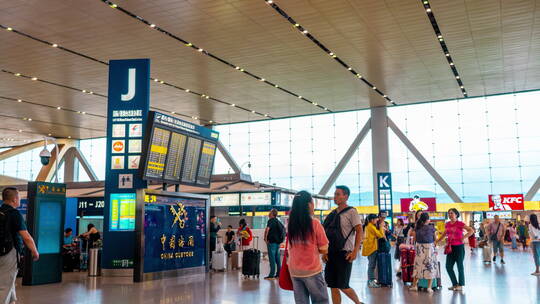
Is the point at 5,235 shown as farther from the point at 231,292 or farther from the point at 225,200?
the point at 225,200

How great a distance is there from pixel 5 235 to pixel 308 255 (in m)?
3.24

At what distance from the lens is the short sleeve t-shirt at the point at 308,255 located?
4875mm

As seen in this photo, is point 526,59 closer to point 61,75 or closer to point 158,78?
point 158,78

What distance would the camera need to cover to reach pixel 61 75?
23375 mm

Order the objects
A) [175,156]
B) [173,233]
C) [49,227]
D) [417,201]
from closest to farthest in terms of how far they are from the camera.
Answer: [49,227] < [173,233] < [175,156] < [417,201]

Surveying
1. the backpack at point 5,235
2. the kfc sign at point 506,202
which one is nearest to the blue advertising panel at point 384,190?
the kfc sign at point 506,202

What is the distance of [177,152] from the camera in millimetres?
13172

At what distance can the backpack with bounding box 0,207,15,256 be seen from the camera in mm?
5668

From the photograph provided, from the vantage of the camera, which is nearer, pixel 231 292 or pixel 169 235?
pixel 231 292

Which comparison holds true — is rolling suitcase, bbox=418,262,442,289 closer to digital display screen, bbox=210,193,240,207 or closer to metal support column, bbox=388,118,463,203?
digital display screen, bbox=210,193,240,207

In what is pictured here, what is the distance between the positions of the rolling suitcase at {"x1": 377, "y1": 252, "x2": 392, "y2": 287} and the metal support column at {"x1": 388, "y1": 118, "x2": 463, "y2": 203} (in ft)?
73.5

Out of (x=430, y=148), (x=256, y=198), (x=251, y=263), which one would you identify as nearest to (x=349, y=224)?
(x=251, y=263)

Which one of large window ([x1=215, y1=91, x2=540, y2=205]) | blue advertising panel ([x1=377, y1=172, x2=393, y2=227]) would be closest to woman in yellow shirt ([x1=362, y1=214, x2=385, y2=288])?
blue advertising panel ([x1=377, y1=172, x2=393, y2=227])

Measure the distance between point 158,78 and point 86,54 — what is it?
4210 millimetres
